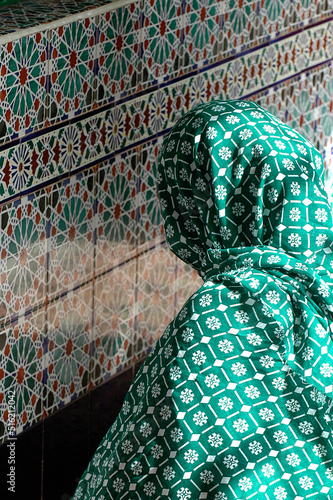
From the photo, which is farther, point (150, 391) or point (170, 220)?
point (170, 220)

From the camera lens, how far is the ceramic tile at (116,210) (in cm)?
205

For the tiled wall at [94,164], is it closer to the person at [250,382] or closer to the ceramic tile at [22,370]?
the ceramic tile at [22,370]

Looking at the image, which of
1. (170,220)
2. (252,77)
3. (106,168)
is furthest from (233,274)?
(252,77)

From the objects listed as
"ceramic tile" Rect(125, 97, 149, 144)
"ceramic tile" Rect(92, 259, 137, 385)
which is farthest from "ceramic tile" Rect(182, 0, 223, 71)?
"ceramic tile" Rect(92, 259, 137, 385)

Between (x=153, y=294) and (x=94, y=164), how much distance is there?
1.58 ft

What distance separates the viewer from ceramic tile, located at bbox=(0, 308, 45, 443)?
6.20 feet

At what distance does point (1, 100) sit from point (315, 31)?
4.47 feet

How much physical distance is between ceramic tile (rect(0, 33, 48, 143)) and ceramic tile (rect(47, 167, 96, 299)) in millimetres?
188

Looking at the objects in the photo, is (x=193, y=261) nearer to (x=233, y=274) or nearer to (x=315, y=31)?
(x=233, y=274)

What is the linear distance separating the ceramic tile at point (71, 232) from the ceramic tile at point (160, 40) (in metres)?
0.30

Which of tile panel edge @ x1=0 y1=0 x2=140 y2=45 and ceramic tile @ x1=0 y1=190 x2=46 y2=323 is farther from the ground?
tile panel edge @ x1=0 y1=0 x2=140 y2=45

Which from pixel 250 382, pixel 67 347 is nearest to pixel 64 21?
pixel 67 347

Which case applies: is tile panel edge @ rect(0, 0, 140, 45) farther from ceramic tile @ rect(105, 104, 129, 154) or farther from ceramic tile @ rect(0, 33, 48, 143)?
ceramic tile @ rect(105, 104, 129, 154)

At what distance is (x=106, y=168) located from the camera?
6.66 ft
